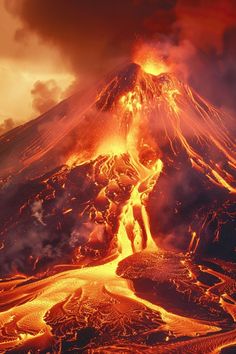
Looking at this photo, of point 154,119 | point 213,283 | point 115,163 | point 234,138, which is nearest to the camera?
point 213,283

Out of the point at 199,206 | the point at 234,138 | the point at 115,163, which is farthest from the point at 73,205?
the point at 234,138

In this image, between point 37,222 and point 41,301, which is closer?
point 41,301

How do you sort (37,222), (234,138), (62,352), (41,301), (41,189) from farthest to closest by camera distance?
(234,138), (41,189), (37,222), (41,301), (62,352)

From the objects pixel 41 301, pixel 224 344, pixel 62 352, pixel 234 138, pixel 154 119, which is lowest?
pixel 224 344

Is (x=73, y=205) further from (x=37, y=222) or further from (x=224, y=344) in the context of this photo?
(x=224, y=344)

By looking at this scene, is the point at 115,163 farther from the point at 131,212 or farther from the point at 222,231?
the point at 222,231

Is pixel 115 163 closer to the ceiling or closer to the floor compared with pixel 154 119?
closer to the floor
